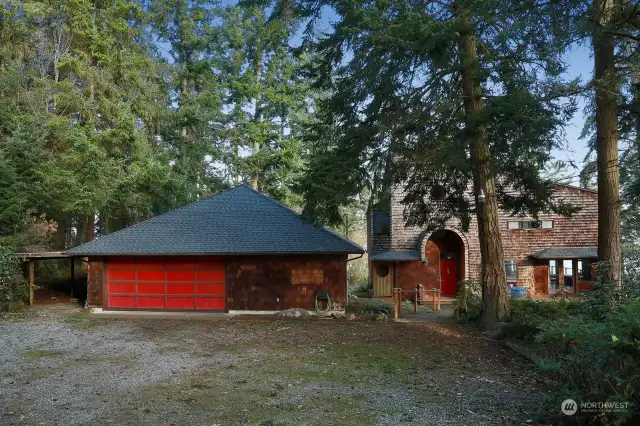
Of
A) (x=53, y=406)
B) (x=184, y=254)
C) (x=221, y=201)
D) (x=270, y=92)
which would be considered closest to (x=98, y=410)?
(x=53, y=406)

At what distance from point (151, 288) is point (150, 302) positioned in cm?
50

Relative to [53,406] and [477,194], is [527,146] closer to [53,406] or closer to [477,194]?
[477,194]

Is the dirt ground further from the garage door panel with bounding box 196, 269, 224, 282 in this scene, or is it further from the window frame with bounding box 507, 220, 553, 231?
the window frame with bounding box 507, 220, 553, 231

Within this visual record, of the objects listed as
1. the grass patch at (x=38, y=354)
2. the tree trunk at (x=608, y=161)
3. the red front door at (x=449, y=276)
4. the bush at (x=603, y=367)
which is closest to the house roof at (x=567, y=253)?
the red front door at (x=449, y=276)

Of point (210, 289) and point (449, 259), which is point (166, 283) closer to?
point (210, 289)

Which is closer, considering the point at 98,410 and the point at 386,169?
the point at 98,410

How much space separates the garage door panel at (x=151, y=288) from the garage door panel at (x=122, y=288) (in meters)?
0.26

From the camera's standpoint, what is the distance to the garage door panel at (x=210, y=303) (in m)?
15.8

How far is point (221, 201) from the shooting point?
18219mm

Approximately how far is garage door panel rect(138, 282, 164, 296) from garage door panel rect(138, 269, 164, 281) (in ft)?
0.60

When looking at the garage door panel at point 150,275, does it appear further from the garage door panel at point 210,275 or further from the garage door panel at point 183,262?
the garage door panel at point 210,275

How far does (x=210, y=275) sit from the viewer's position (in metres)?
15.9

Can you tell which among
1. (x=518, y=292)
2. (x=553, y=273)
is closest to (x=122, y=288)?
(x=518, y=292)

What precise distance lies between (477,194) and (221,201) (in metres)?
10.3
